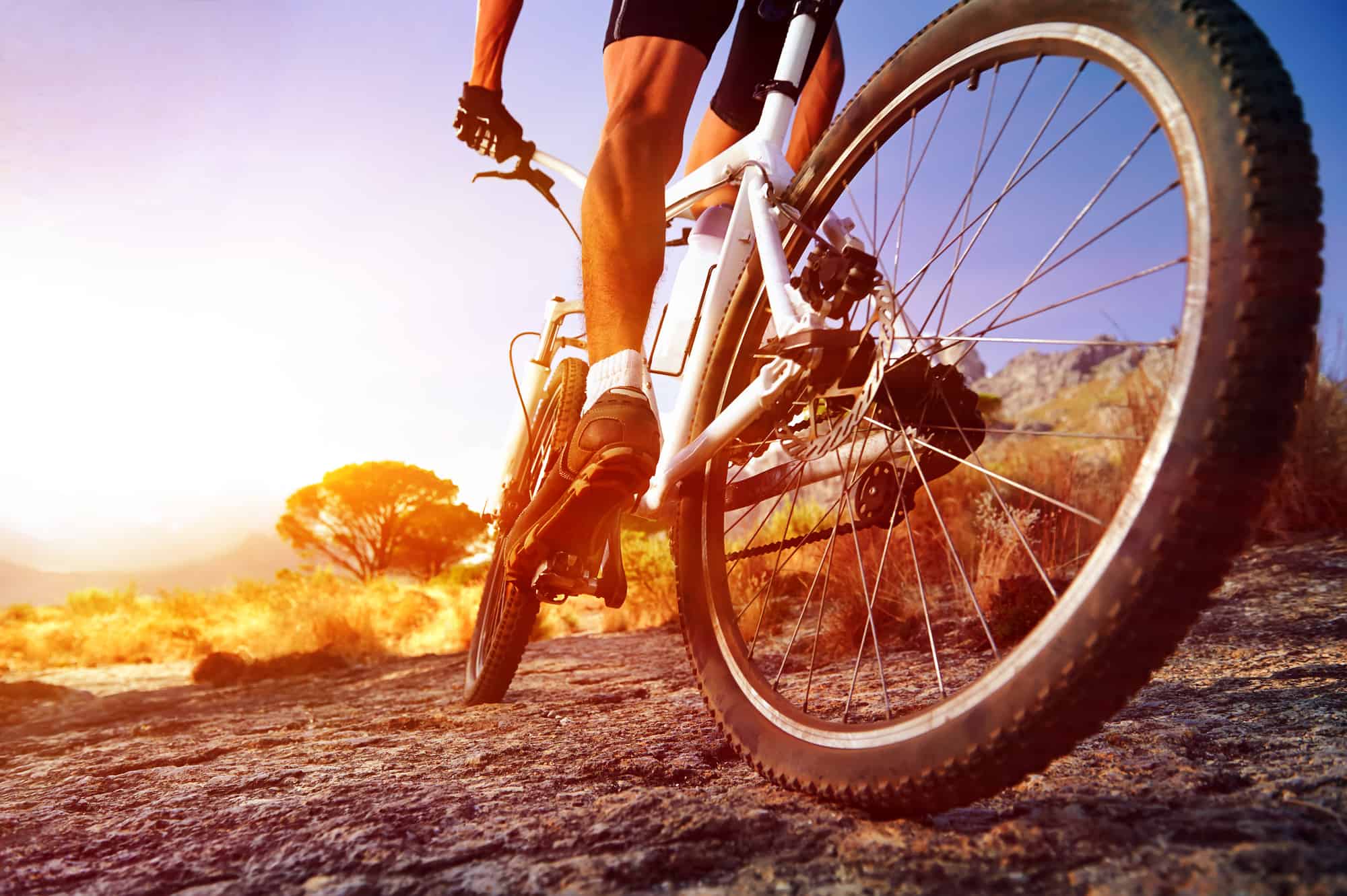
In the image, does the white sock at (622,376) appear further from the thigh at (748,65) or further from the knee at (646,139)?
the thigh at (748,65)

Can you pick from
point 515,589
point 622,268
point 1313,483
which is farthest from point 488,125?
point 1313,483

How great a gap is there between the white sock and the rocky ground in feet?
2.29

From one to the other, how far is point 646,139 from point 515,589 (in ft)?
3.95

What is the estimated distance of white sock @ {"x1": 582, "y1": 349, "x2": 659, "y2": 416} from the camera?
145cm

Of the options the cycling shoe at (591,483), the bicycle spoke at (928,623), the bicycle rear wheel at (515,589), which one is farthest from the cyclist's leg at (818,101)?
the bicycle spoke at (928,623)

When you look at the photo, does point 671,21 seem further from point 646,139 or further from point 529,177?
point 529,177

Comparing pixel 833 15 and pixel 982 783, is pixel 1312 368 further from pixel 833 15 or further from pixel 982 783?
pixel 982 783

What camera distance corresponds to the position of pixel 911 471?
4.27 feet

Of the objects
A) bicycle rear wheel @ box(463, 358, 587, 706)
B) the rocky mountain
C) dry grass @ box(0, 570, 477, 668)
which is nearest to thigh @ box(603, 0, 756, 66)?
bicycle rear wheel @ box(463, 358, 587, 706)

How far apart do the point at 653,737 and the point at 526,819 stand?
0.56 metres

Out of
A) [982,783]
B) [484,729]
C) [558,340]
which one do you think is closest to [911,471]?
[982,783]

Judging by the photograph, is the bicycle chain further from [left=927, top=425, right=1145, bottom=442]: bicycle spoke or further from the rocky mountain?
the rocky mountain

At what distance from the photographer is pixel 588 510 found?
1.46 metres

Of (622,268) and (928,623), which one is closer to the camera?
(928,623)
